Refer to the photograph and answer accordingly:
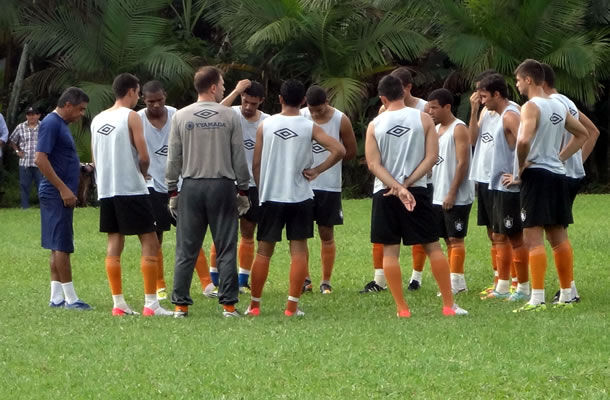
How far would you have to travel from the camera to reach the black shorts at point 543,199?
1081 centimetres

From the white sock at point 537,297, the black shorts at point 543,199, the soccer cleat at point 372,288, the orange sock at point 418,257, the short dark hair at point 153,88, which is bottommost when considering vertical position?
the soccer cleat at point 372,288

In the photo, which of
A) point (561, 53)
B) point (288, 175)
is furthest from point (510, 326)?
point (561, 53)

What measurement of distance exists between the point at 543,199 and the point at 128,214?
374 centimetres

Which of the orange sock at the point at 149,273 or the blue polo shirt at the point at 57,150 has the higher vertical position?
the blue polo shirt at the point at 57,150

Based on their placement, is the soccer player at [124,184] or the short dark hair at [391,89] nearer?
the short dark hair at [391,89]

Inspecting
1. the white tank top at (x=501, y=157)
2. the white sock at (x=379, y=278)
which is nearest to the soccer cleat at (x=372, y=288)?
the white sock at (x=379, y=278)

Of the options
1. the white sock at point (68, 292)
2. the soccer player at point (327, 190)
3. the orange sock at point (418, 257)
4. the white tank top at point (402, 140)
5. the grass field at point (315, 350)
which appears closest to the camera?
the grass field at point (315, 350)

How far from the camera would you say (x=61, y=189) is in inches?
462

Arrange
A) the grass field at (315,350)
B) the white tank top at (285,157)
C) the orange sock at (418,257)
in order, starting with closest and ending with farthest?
the grass field at (315,350) < the white tank top at (285,157) < the orange sock at (418,257)

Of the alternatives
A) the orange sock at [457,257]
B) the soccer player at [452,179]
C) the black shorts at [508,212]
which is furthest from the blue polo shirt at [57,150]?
the black shorts at [508,212]

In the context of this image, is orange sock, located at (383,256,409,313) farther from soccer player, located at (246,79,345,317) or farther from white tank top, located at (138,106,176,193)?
white tank top, located at (138,106,176,193)

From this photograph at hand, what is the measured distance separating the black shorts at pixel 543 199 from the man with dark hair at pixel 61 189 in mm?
4295

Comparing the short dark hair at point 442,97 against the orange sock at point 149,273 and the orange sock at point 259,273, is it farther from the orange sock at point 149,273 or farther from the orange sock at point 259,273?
the orange sock at point 149,273

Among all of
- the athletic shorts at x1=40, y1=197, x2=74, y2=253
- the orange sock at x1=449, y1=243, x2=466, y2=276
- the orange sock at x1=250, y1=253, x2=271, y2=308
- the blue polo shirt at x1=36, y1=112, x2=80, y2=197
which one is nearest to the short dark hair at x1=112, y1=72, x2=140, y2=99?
the blue polo shirt at x1=36, y1=112, x2=80, y2=197
